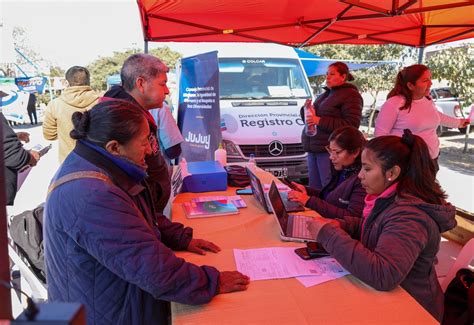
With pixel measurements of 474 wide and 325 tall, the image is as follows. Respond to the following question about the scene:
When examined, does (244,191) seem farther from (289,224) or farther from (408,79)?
(408,79)

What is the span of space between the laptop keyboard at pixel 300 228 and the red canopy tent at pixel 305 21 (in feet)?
6.76

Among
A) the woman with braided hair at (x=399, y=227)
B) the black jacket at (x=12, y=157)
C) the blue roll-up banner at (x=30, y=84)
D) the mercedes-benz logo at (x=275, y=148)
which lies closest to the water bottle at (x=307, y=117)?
the mercedes-benz logo at (x=275, y=148)

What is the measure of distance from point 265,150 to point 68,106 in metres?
2.24

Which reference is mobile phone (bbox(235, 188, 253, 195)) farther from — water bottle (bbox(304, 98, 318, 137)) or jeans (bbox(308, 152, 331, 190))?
jeans (bbox(308, 152, 331, 190))

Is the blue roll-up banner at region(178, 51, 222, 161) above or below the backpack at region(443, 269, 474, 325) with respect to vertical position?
above

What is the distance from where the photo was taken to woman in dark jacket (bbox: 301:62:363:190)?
3.64m

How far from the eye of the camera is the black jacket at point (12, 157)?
3.04 m

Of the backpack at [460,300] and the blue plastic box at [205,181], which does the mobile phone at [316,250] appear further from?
the blue plastic box at [205,181]

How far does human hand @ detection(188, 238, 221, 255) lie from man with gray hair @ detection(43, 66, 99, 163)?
2589 millimetres

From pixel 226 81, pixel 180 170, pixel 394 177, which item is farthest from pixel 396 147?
pixel 226 81

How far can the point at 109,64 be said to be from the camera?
42.9 meters

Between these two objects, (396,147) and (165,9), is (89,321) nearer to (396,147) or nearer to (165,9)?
(396,147)

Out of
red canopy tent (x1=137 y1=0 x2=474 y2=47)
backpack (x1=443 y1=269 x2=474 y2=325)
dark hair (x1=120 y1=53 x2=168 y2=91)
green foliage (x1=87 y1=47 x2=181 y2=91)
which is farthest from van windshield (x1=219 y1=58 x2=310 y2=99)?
green foliage (x1=87 y1=47 x2=181 y2=91)

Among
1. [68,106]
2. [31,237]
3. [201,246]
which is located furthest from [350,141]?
[68,106]
